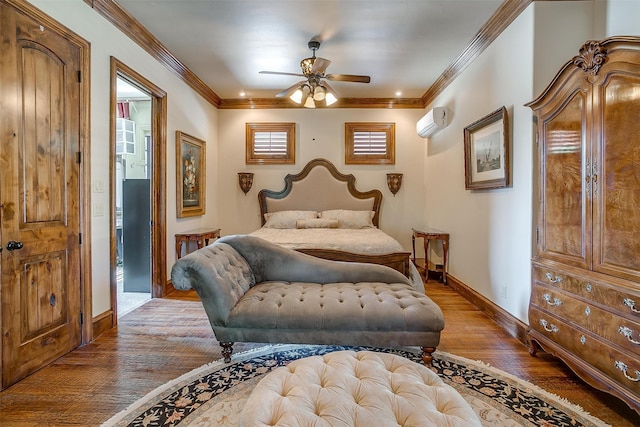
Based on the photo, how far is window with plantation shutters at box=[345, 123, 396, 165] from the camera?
5.51 meters

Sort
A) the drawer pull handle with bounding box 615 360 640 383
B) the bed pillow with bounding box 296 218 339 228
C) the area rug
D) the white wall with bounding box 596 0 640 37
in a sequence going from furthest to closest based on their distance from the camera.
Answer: the bed pillow with bounding box 296 218 339 228 → the white wall with bounding box 596 0 640 37 → the area rug → the drawer pull handle with bounding box 615 360 640 383

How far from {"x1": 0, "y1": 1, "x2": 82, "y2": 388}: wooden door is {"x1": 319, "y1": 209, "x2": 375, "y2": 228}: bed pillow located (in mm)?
3359

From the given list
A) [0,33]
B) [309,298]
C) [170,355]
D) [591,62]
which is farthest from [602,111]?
[0,33]

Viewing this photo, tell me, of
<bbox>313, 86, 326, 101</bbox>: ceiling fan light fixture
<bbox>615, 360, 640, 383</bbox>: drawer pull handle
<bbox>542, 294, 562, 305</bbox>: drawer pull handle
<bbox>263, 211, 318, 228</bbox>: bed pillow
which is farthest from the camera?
<bbox>263, 211, 318, 228</bbox>: bed pillow

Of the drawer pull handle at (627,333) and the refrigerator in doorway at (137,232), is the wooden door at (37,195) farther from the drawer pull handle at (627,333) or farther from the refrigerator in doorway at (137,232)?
the drawer pull handle at (627,333)

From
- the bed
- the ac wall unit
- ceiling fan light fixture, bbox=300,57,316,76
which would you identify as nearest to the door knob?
the bed

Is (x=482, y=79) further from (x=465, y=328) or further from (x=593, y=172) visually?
(x=465, y=328)

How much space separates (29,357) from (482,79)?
15.3ft

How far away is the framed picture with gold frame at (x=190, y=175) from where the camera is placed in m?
4.24

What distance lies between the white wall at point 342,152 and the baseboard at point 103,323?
2.83 meters

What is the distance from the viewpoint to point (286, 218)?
16.5ft

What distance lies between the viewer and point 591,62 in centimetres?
183

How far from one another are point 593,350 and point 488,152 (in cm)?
205

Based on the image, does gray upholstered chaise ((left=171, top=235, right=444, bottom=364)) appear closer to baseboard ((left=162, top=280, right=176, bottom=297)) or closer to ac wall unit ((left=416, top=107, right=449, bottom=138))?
baseboard ((left=162, top=280, right=176, bottom=297))
